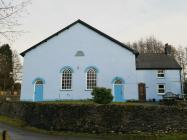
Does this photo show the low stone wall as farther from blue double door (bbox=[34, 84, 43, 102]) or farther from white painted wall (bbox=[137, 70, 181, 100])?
white painted wall (bbox=[137, 70, 181, 100])

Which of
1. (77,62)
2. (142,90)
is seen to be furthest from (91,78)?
(142,90)

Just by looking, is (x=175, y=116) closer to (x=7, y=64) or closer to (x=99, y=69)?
(x=99, y=69)

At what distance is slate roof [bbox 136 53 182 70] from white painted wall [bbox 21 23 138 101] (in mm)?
13261

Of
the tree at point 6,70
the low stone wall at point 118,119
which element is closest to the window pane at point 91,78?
the low stone wall at point 118,119

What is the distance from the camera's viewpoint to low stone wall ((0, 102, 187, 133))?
19.0 metres

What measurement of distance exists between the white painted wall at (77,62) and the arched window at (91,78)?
0.42m

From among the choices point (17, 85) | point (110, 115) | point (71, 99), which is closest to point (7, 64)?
point (17, 85)

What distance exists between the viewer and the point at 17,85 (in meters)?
70.5

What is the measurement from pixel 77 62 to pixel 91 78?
2.70 meters

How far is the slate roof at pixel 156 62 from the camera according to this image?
146 feet

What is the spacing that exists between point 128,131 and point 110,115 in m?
1.77

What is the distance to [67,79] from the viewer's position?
106 ft

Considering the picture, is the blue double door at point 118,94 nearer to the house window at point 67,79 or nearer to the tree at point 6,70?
the house window at point 67,79

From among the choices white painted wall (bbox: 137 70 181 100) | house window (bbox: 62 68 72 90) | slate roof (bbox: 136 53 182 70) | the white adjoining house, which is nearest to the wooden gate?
white painted wall (bbox: 137 70 181 100)
